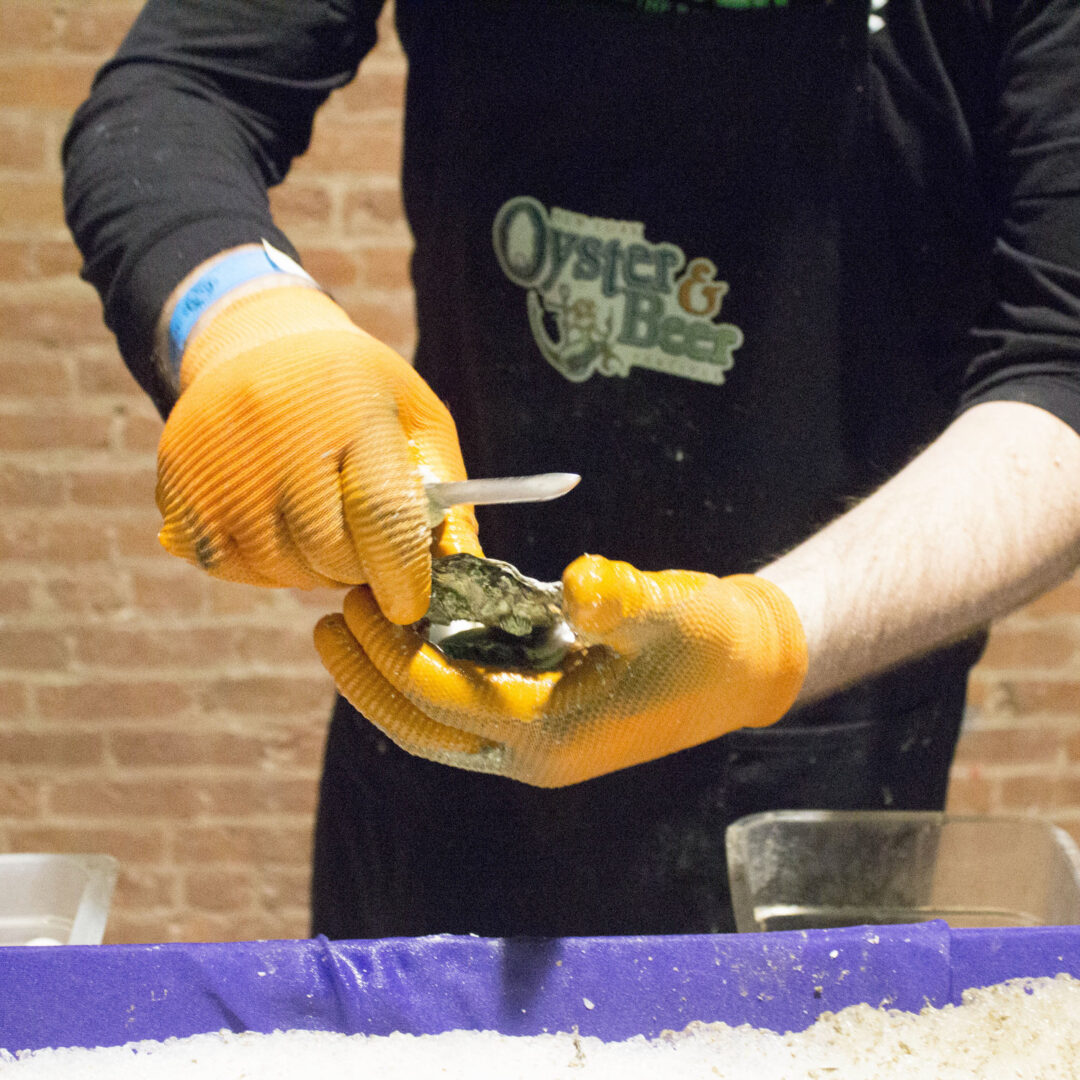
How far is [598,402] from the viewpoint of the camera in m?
0.83

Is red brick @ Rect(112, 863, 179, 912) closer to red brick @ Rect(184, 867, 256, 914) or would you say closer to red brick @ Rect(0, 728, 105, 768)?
red brick @ Rect(184, 867, 256, 914)

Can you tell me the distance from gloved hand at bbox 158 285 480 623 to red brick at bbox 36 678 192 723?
96 cm

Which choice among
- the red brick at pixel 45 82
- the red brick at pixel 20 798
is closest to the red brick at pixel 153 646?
the red brick at pixel 20 798

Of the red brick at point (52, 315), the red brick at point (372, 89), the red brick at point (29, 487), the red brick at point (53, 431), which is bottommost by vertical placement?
the red brick at point (29, 487)

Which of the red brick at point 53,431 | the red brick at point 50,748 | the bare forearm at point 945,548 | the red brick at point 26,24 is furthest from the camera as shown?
the red brick at point 50,748

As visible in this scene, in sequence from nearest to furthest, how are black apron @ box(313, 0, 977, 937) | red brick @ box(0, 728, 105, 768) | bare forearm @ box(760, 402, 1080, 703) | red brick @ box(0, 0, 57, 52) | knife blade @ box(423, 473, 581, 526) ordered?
knife blade @ box(423, 473, 581, 526) → bare forearm @ box(760, 402, 1080, 703) → black apron @ box(313, 0, 977, 937) → red brick @ box(0, 0, 57, 52) → red brick @ box(0, 728, 105, 768)

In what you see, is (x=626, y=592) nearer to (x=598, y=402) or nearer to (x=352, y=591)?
(x=352, y=591)

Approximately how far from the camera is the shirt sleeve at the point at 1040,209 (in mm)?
680

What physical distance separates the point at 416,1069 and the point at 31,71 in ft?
4.14

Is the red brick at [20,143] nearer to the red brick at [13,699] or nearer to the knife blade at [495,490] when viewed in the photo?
the red brick at [13,699]

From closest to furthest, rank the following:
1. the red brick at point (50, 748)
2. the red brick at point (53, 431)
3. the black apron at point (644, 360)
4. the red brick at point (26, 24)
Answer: the black apron at point (644, 360) < the red brick at point (26, 24) < the red brick at point (53, 431) < the red brick at point (50, 748)

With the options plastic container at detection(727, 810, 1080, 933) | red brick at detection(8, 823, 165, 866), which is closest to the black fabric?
plastic container at detection(727, 810, 1080, 933)

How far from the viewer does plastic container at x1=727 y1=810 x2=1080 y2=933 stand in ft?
2.39

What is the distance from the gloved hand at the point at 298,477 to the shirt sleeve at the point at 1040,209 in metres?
0.42
